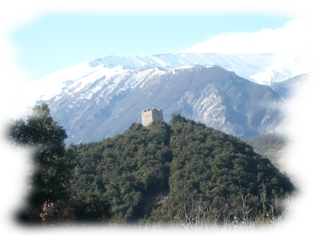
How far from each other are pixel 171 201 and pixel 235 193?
5.55 meters

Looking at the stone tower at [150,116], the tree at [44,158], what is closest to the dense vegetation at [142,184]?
the tree at [44,158]

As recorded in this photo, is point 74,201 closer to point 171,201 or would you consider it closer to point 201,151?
point 171,201

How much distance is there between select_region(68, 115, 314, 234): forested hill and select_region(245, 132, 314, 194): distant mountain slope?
3765cm

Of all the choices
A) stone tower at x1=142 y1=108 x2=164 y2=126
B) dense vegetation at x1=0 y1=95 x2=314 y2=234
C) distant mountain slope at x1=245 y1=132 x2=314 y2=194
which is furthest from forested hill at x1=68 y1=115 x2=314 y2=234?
distant mountain slope at x1=245 y1=132 x2=314 y2=194

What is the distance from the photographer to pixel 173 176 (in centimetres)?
5672

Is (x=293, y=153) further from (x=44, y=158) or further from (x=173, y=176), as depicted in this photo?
(x=44, y=158)

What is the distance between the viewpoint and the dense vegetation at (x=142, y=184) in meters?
24.5

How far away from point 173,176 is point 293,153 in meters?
88.7

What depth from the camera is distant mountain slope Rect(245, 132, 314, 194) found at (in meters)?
111

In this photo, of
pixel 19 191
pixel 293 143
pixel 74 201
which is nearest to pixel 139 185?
pixel 74 201

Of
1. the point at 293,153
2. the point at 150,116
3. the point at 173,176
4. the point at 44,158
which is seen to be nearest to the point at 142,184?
the point at 173,176

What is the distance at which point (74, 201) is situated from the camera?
2978 centimetres

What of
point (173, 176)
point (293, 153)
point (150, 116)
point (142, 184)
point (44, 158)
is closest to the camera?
point (44, 158)

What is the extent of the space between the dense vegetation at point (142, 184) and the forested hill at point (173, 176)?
110 millimetres
